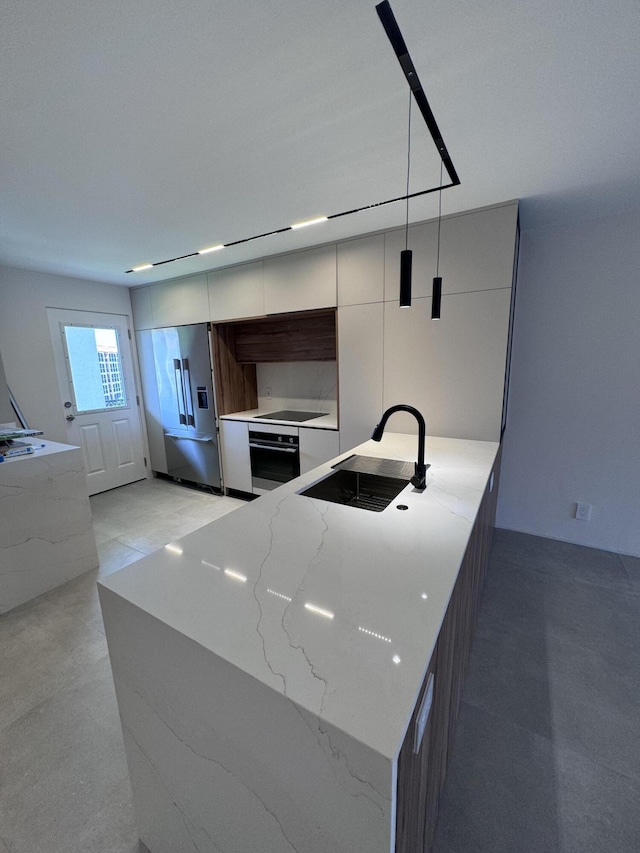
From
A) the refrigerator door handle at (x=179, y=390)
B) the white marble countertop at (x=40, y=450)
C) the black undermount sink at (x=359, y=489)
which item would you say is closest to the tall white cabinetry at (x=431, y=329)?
the black undermount sink at (x=359, y=489)

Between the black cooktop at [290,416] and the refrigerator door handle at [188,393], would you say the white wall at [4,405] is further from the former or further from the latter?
the black cooktop at [290,416]

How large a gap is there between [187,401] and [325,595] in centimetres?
353

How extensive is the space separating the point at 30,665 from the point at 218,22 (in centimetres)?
281

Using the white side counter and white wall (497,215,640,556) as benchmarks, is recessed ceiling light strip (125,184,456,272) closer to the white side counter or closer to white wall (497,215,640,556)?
white wall (497,215,640,556)

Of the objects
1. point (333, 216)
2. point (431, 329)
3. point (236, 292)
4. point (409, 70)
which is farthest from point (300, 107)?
point (236, 292)

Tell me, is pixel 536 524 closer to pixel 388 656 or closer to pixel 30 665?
pixel 388 656

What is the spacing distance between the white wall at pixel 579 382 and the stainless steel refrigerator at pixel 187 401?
299cm

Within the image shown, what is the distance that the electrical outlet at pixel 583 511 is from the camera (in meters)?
2.67

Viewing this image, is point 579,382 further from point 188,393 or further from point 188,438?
point 188,438

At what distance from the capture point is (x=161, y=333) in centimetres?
405

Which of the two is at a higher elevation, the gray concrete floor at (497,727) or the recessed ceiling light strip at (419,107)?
the recessed ceiling light strip at (419,107)

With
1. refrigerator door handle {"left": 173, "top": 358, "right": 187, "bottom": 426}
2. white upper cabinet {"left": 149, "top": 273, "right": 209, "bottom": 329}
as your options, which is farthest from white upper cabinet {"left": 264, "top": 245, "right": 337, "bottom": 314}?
refrigerator door handle {"left": 173, "top": 358, "right": 187, "bottom": 426}

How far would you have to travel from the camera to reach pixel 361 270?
2.72 meters

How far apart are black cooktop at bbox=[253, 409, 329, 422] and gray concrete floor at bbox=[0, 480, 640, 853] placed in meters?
2.01
